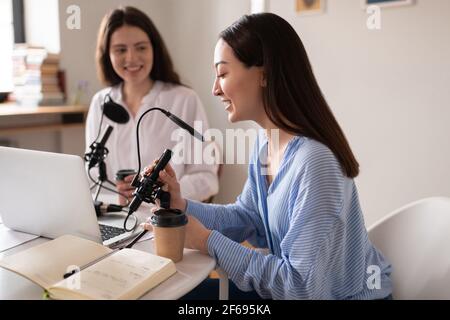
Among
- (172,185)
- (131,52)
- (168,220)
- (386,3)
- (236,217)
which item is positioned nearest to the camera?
(168,220)

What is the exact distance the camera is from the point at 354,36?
7.16 feet

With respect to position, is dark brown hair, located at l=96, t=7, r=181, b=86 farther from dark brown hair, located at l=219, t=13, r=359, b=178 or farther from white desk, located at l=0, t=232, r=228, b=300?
white desk, located at l=0, t=232, r=228, b=300

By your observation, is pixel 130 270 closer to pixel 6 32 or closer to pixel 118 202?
pixel 118 202

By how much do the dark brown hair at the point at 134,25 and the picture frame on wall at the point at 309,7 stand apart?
84 centimetres

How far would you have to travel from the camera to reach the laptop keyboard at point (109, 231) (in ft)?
3.64

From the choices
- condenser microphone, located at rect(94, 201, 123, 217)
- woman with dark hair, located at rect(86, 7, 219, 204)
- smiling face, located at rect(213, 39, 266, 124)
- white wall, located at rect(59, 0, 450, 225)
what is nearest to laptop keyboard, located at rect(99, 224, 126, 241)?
condenser microphone, located at rect(94, 201, 123, 217)

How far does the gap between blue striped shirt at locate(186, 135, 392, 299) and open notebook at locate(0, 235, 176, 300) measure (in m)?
0.18

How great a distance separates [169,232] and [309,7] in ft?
5.87

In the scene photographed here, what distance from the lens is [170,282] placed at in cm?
86

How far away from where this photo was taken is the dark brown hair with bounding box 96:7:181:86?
185cm

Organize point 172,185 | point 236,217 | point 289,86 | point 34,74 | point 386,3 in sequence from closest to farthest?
point 289,86, point 172,185, point 236,217, point 386,3, point 34,74

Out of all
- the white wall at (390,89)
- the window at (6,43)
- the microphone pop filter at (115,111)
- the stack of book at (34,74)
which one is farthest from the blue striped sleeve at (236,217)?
the window at (6,43)

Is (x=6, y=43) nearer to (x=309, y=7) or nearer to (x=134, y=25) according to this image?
(x=134, y=25)

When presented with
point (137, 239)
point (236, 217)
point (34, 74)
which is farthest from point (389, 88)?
point (34, 74)
